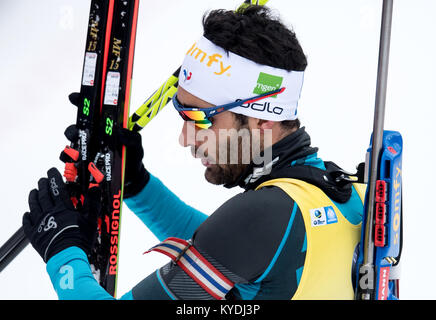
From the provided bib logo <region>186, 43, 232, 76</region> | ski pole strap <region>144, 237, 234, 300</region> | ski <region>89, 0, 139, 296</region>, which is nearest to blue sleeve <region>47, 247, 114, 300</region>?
ski pole strap <region>144, 237, 234, 300</region>

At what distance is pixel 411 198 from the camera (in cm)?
345

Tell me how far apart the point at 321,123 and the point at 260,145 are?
1777 mm

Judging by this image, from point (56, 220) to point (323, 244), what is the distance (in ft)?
2.66

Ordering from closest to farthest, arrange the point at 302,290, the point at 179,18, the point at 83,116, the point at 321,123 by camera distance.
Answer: the point at 302,290 → the point at 83,116 → the point at 321,123 → the point at 179,18

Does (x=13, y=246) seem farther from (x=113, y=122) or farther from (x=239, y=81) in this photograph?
(x=239, y=81)

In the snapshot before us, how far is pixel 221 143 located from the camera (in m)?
1.71

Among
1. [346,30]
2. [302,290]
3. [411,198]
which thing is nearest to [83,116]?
[302,290]

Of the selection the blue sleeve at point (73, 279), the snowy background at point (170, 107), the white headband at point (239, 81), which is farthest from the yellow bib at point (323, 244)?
the snowy background at point (170, 107)

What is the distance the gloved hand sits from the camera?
2055 millimetres

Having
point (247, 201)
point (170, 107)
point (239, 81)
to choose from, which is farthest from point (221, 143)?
point (170, 107)

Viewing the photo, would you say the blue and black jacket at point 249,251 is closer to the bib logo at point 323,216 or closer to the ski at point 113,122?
the bib logo at point 323,216

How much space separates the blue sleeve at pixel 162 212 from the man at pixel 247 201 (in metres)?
0.21

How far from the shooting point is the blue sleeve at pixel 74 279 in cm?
154

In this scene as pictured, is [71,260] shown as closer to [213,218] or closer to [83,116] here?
[213,218]
